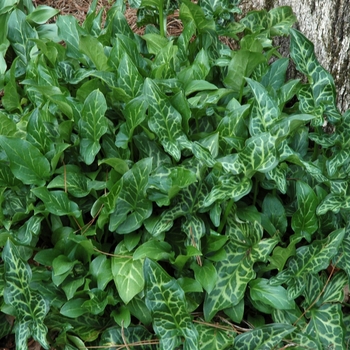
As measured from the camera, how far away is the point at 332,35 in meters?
2.72

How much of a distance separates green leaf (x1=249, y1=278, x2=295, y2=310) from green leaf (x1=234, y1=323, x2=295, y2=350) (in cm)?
8

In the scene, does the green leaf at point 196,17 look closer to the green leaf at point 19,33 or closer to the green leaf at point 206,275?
the green leaf at point 19,33

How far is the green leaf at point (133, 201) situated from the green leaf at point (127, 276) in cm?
12

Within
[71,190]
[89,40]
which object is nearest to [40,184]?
[71,190]

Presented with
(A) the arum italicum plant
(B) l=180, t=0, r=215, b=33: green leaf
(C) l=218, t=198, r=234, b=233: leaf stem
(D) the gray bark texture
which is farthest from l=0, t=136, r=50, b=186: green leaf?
(D) the gray bark texture

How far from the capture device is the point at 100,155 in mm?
2609

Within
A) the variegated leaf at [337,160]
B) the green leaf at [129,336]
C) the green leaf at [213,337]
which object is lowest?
the green leaf at [129,336]

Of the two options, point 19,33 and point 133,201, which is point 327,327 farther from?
point 19,33

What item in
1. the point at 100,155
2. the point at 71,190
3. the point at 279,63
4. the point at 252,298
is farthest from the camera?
the point at 279,63

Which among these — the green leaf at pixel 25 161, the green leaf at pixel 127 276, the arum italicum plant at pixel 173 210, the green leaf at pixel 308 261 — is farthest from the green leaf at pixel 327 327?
the green leaf at pixel 25 161

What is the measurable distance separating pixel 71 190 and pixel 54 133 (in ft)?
1.06

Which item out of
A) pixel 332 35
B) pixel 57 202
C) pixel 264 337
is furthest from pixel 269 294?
pixel 332 35

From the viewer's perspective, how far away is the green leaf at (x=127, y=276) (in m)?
2.25

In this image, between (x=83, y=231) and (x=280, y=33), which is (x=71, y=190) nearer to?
(x=83, y=231)
